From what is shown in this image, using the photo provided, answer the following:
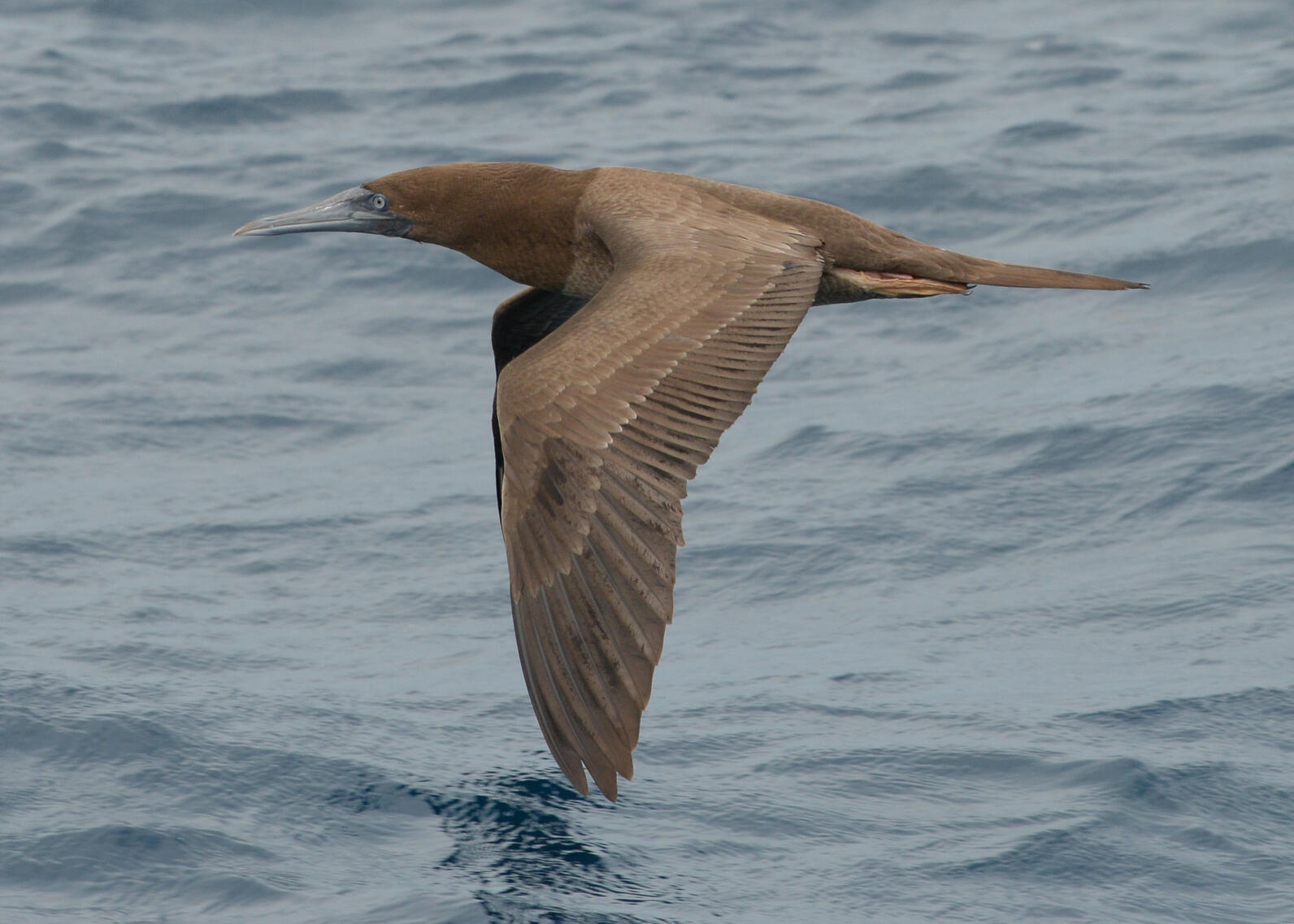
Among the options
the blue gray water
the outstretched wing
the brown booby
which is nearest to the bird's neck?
the brown booby

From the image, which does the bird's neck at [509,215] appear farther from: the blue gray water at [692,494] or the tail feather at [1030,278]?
the blue gray water at [692,494]

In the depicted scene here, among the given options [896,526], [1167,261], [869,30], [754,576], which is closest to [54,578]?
[754,576]

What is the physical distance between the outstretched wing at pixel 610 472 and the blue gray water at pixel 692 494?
3.14 feet

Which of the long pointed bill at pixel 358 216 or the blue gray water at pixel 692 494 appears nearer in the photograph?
the blue gray water at pixel 692 494

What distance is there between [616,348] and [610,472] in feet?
1.61

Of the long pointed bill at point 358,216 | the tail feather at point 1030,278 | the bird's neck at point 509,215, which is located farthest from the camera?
the long pointed bill at point 358,216

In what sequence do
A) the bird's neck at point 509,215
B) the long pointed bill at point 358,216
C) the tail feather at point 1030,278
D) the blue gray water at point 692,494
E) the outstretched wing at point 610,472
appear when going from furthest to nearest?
the long pointed bill at point 358,216
the bird's neck at point 509,215
the tail feather at point 1030,278
the blue gray water at point 692,494
the outstretched wing at point 610,472

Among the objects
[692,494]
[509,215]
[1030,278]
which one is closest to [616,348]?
[509,215]

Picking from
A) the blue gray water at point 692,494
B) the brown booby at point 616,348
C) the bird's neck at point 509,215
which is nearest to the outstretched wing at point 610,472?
the brown booby at point 616,348

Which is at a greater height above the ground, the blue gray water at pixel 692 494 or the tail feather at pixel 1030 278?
the tail feather at pixel 1030 278

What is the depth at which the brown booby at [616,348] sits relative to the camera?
20.7 feet

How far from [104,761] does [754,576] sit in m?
3.41

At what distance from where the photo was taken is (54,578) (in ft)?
32.8

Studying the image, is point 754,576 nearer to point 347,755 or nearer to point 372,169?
point 347,755
